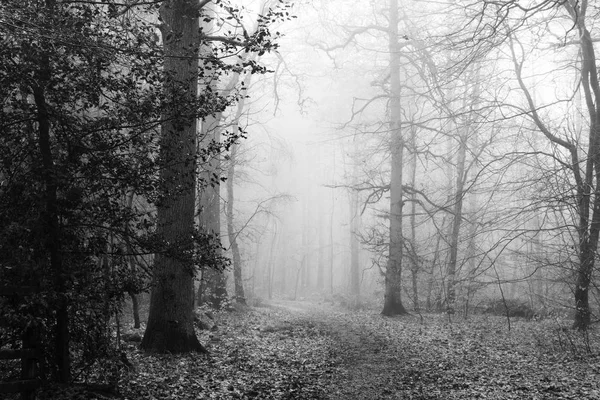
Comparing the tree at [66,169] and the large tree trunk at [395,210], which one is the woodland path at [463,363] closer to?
the tree at [66,169]

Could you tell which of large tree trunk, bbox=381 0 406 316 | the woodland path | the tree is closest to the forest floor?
the woodland path

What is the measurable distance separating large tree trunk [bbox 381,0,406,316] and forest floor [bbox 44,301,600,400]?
3914 mm

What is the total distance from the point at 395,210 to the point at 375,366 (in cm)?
862

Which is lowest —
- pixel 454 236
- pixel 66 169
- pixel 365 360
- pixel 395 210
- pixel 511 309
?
pixel 365 360

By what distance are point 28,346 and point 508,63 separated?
12.0m

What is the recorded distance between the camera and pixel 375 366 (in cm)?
817

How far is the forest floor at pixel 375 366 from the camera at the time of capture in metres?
6.29

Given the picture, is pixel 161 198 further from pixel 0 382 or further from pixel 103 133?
pixel 0 382

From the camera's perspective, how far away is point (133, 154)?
4.98 metres

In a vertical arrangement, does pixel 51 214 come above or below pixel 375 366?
above

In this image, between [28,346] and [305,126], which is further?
[305,126]

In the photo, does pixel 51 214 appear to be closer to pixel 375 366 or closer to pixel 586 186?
pixel 375 366

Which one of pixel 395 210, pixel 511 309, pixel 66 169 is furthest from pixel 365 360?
pixel 511 309

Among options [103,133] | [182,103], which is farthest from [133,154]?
[182,103]
